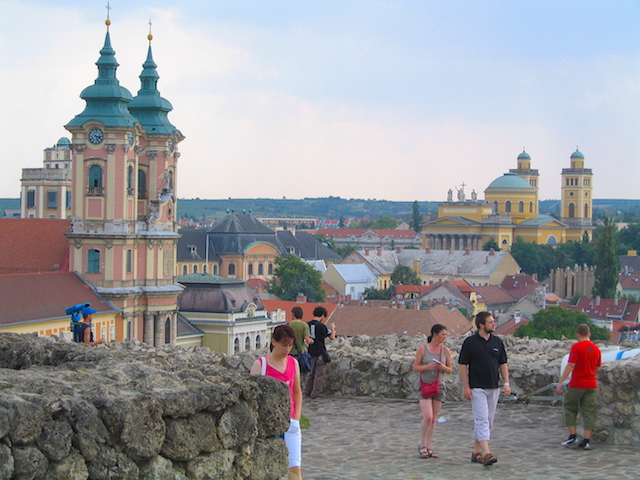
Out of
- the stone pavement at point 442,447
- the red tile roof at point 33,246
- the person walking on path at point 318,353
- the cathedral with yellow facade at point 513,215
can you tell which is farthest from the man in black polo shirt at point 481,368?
the cathedral with yellow facade at point 513,215

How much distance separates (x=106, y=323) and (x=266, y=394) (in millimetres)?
38696

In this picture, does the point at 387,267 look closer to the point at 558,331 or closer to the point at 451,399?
the point at 558,331

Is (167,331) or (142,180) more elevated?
(142,180)

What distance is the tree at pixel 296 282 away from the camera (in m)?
91.8

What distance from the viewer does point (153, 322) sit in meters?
48.7

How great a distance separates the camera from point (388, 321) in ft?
201

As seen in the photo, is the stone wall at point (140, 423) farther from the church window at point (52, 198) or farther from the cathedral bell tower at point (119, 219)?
the church window at point (52, 198)

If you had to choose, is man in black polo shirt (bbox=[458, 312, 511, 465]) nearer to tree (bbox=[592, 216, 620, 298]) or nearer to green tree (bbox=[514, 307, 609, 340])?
green tree (bbox=[514, 307, 609, 340])

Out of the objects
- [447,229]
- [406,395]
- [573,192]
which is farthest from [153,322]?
[573,192]

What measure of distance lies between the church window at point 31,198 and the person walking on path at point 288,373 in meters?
81.8

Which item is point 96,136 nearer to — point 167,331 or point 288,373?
point 167,331

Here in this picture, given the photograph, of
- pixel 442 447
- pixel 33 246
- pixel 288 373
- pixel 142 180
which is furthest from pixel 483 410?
pixel 33 246

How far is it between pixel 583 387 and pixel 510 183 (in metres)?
152

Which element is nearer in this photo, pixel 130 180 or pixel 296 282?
pixel 130 180
